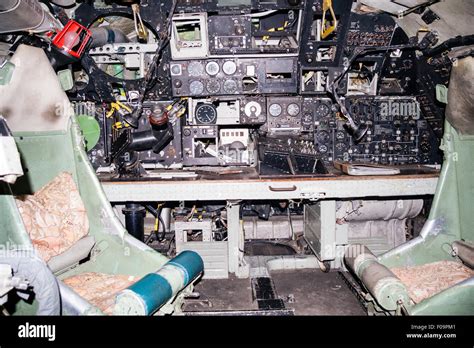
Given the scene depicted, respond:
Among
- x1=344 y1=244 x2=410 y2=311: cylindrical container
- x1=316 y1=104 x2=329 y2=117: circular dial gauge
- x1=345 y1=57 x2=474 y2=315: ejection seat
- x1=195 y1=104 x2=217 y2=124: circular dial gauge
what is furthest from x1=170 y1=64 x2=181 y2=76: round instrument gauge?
x1=344 y1=244 x2=410 y2=311: cylindrical container

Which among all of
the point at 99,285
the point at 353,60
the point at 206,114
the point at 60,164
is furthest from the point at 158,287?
the point at 353,60

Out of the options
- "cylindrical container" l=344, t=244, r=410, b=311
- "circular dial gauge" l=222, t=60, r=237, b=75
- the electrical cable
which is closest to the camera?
"cylindrical container" l=344, t=244, r=410, b=311

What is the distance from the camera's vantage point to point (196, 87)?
3010 millimetres

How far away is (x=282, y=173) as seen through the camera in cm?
259

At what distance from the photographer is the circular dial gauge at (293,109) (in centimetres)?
319

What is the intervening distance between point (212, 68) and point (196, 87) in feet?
0.78

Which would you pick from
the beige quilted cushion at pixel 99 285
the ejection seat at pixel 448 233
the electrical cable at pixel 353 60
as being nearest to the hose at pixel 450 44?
the electrical cable at pixel 353 60

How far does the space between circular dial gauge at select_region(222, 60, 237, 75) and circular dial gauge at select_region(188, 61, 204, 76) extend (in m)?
0.22

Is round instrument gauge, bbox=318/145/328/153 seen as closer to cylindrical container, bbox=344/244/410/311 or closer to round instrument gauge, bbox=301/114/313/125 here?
round instrument gauge, bbox=301/114/313/125

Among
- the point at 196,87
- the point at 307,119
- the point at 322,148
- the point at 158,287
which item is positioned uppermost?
the point at 196,87

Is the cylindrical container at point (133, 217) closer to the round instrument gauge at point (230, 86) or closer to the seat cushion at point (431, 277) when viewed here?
the round instrument gauge at point (230, 86)

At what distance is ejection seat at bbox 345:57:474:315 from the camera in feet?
5.57

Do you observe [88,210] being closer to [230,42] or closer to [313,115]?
[230,42]

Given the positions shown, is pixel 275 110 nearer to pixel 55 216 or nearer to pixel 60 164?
pixel 60 164
